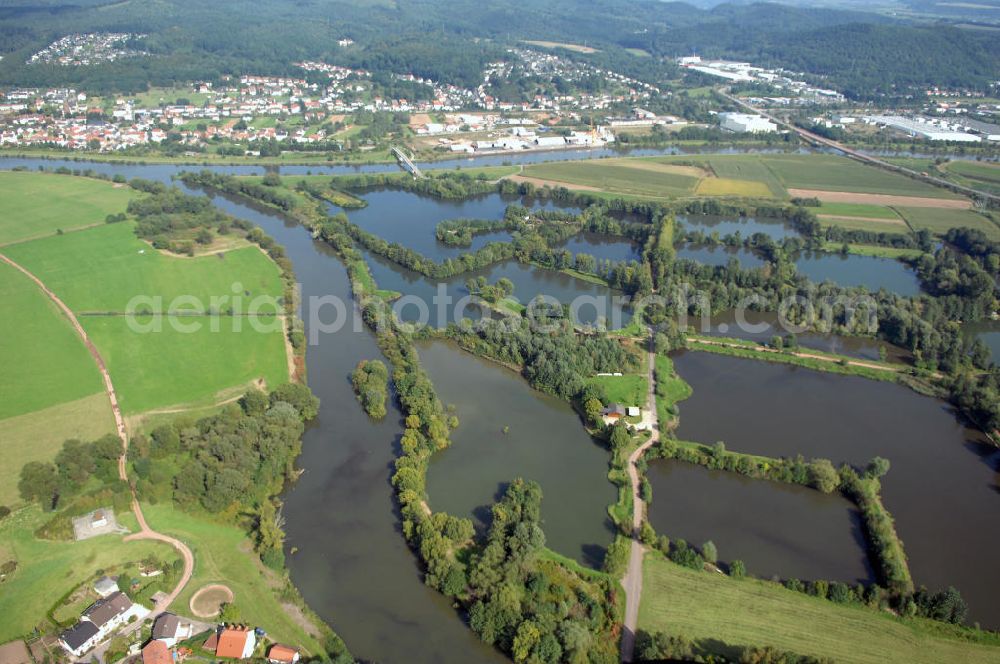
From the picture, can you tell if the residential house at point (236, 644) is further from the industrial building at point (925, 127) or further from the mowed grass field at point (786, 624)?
the industrial building at point (925, 127)

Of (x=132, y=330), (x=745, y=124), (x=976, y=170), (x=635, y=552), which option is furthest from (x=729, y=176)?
(x=132, y=330)

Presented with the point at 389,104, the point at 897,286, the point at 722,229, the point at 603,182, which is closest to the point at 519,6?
the point at 389,104

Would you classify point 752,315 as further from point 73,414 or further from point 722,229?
point 73,414

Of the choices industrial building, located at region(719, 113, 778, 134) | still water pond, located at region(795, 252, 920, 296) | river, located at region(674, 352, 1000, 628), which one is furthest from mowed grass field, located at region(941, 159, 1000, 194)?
river, located at region(674, 352, 1000, 628)

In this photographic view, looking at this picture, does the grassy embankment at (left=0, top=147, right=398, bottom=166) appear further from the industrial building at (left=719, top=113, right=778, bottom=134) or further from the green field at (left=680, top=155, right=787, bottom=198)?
the industrial building at (left=719, top=113, right=778, bottom=134)

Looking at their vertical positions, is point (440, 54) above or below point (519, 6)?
below

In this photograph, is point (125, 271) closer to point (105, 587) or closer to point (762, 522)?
point (105, 587)

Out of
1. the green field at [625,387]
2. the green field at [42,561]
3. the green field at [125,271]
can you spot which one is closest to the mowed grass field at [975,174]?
the green field at [625,387]

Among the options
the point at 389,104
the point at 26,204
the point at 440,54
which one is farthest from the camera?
the point at 440,54
